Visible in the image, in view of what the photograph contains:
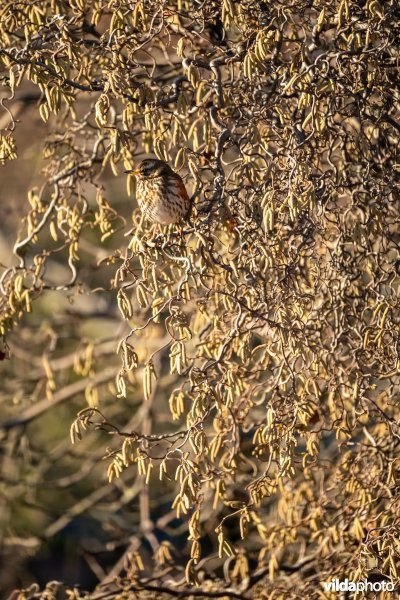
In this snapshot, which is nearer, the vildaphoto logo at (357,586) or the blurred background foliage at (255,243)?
the blurred background foliage at (255,243)

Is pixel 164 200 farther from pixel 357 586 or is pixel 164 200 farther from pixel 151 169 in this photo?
pixel 357 586

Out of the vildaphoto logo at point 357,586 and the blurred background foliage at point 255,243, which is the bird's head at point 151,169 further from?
the vildaphoto logo at point 357,586

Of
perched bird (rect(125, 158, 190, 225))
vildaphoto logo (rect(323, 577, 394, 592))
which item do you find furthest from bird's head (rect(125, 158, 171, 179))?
vildaphoto logo (rect(323, 577, 394, 592))

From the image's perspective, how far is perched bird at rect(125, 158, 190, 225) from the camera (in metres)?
4.39

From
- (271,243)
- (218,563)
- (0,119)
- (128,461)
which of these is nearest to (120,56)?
(271,243)

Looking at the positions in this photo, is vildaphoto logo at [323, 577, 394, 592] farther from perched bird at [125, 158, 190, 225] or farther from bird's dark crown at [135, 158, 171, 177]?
bird's dark crown at [135, 158, 171, 177]

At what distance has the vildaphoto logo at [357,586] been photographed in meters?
4.11

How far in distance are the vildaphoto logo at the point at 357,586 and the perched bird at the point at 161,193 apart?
1.69 meters

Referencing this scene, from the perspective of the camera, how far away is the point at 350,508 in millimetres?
4777

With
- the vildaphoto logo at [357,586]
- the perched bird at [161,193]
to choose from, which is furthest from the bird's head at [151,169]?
the vildaphoto logo at [357,586]

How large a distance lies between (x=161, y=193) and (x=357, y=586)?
187 centimetres

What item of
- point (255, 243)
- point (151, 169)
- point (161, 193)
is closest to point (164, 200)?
point (161, 193)

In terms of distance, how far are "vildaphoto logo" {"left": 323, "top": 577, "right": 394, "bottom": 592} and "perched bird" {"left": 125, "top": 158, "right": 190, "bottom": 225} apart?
169cm

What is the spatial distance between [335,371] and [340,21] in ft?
5.06
